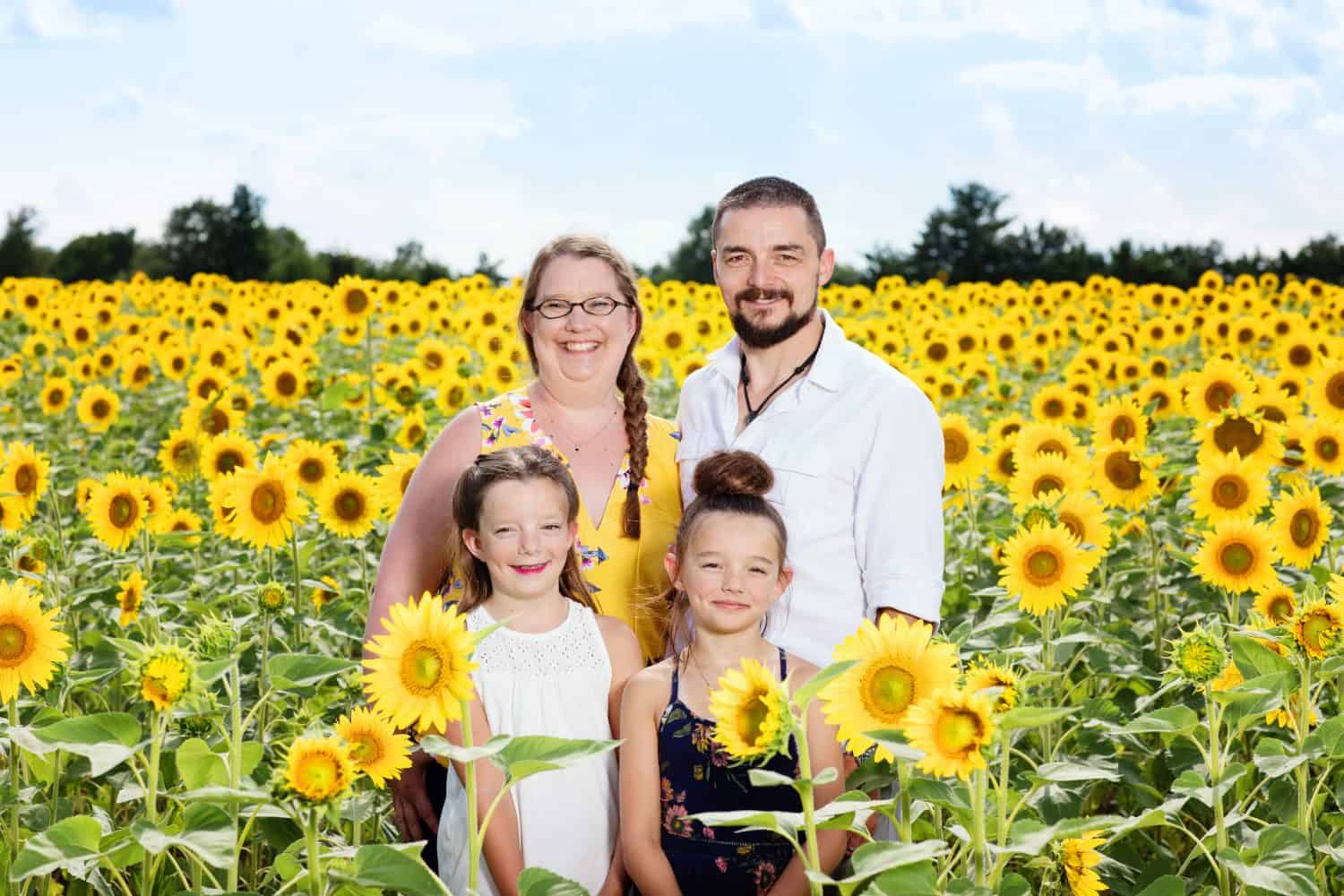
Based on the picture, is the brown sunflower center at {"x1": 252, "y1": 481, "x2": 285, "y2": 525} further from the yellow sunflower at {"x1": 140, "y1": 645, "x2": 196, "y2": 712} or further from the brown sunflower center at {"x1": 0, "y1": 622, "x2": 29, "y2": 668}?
the yellow sunflower at {"x1": 140, "y1": 645, "x2": 196, "y2": 712}

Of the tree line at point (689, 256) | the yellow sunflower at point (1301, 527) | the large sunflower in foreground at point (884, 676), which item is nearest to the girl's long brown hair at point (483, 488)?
the large sunflower in foreground at point (884, 676)

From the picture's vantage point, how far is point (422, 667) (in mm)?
2240

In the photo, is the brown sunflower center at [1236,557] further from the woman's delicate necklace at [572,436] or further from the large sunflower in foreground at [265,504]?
the large sunflower in foreground at [265,504]

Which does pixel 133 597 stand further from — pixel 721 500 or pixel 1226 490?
pixel 1226 490

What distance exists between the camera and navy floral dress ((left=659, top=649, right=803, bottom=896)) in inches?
117

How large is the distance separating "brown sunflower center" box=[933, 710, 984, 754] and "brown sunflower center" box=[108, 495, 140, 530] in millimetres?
3852

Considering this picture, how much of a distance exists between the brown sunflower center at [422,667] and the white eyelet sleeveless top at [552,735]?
821 mm

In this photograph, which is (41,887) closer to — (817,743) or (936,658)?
(817,743)

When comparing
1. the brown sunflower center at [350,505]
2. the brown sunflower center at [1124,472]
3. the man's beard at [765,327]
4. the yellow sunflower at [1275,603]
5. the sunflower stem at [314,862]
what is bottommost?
the sunflower stem at [314,862]

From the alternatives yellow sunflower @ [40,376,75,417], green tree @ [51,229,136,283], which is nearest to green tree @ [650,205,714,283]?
green tree @ [51,229,136,283]

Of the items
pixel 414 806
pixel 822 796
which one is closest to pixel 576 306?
pixel 414 806

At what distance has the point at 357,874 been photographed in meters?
2.15

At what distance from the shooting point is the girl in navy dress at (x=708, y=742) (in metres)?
2.93

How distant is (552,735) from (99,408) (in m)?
5.99
